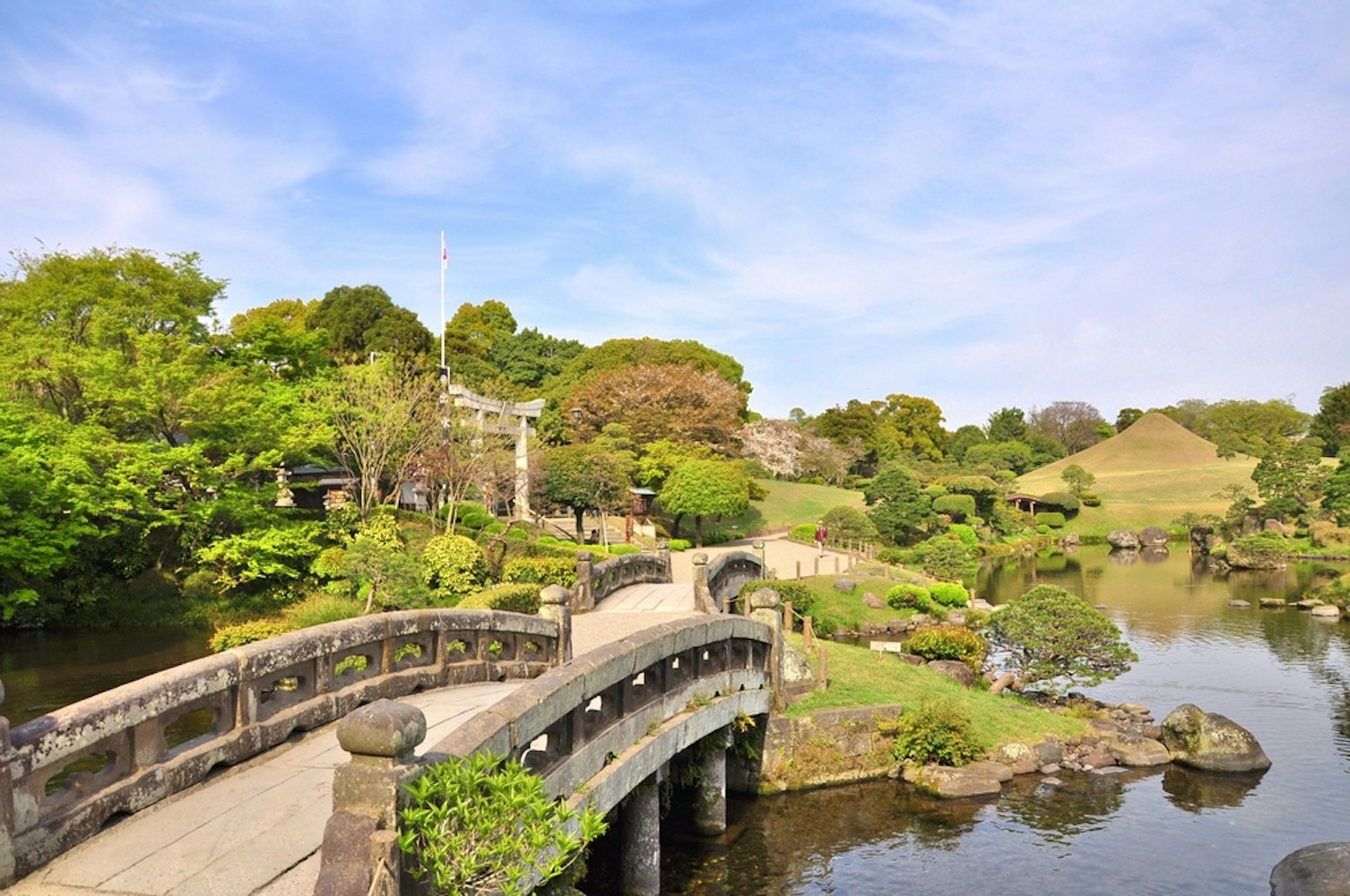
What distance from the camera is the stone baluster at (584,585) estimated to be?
22.4 meters

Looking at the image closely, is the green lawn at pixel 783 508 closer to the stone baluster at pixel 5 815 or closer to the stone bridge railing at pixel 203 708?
the stone bridge railing at pixel 203 708

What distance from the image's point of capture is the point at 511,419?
46031 mm

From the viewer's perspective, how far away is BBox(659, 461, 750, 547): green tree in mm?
50844

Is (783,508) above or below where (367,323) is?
below

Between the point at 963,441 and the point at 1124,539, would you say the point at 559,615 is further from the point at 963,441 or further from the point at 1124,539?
the point at 963,441

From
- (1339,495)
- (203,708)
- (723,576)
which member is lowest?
(723,576)

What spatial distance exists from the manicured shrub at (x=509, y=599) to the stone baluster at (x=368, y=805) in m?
13.7

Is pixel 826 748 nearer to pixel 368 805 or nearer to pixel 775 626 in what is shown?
pixel 775 626

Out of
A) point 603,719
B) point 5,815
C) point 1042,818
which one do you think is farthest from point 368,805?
point 1042,818

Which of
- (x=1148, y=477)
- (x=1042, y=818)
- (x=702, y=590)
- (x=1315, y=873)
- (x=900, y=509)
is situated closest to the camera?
(x=1315, y=873)

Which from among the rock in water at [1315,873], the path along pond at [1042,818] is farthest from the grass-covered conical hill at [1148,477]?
the rock in water at [1315,873]

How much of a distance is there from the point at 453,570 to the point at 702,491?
23.4 metres

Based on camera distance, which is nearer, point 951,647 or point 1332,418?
point 951,647

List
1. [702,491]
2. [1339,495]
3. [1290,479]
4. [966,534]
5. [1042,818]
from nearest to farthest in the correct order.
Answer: [1042,818] < [702,491] < [1339,495] < [966,534] < [1290,479]
